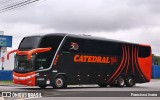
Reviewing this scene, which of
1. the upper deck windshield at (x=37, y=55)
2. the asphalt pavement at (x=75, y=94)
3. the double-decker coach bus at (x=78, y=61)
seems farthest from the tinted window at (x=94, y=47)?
the asphalt pavement at (x=75, y=94)

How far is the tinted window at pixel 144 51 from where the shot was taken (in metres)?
32.4

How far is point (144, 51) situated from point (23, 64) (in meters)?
11.6

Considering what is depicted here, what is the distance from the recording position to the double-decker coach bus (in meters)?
24.6

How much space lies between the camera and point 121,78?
102 ft

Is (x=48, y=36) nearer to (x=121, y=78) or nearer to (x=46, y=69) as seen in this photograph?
(x=46, y=69)

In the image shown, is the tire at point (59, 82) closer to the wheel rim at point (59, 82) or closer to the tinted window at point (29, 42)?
the wheel rim at point (59, 82)

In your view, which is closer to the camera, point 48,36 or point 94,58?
point 48,36

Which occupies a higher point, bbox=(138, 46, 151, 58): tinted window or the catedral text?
bbox=(138, 46, 151, 58): tinted window

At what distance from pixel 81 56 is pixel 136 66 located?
664 cm

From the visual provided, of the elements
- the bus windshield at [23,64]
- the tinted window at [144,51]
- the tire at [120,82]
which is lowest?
the tire at [120,82]

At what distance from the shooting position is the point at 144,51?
107 ft

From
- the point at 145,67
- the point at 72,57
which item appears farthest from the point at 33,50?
the point at 145,67

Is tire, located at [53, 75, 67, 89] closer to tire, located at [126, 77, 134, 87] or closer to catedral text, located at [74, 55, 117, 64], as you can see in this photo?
catedral text, located at [74, 55, 117, 64]

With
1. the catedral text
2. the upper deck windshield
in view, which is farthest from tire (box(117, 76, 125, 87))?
the upper deck windshield
